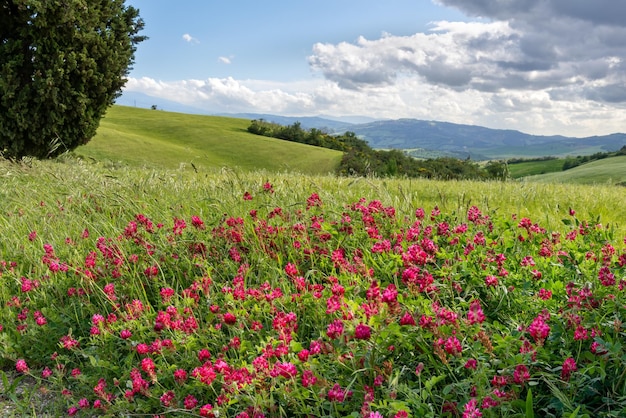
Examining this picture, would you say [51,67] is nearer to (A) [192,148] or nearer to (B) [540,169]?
(A) [192,148]

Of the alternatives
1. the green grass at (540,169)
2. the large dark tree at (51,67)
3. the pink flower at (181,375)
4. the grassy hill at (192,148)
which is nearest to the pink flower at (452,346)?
the pink flower at (181,375)

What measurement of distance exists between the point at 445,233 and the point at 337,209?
62.0 inches

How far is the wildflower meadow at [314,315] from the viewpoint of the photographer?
256cm

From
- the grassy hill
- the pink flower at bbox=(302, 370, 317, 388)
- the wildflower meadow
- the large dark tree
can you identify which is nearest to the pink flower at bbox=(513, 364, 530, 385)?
the wildflower meadow

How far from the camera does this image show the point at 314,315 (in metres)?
3.60

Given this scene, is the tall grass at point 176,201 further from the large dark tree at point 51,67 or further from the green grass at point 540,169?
the green grass at point 540,169

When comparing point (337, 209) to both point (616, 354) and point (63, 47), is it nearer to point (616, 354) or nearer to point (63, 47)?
point (616, 354)

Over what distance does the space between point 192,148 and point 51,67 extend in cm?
4188

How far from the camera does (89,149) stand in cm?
4412

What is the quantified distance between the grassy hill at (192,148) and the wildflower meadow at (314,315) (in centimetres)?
3151

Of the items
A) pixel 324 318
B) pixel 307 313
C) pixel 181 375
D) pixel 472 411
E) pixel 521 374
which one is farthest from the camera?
pixel 307 313

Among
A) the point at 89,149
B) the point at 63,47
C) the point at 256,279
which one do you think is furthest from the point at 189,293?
Answer: the point at 89,149

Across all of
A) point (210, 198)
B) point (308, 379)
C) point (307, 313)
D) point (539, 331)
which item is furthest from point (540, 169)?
point (308, 379)

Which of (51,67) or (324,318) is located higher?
(51,67)
